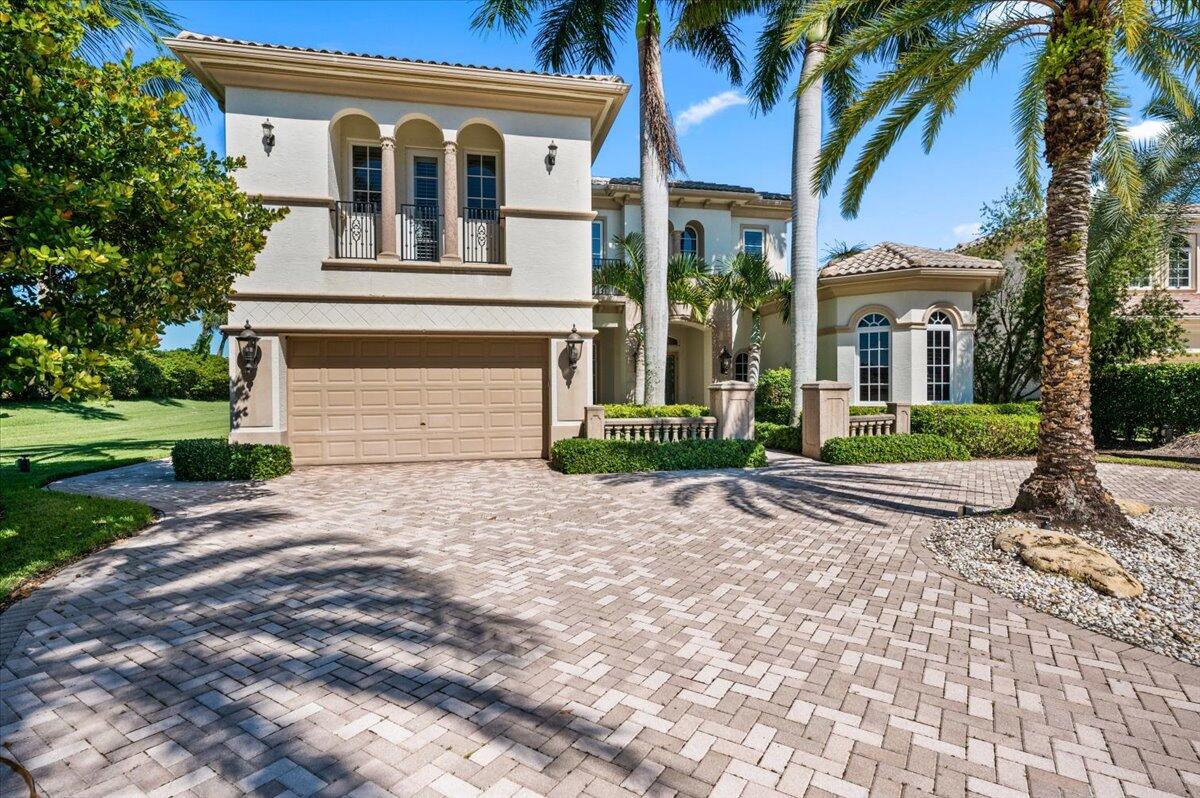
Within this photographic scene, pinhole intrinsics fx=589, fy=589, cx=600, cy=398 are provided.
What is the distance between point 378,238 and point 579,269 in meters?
4.43

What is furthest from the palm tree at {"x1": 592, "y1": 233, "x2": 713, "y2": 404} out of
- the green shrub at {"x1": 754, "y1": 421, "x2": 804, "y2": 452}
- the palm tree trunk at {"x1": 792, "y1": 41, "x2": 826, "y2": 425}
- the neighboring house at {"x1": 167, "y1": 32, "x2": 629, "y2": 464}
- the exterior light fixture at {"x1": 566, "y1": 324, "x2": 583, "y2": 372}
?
the exterior light fixture at {"x1": 566, "y1": 324, "x2": 583, "y2": 372}

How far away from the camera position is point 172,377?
80.5 feet

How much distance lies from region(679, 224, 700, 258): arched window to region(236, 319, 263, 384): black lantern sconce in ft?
47.4

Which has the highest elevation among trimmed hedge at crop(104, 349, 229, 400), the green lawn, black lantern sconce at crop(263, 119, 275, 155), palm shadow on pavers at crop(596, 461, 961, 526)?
black lantern sconce at crop(263, 119, 275, 155)

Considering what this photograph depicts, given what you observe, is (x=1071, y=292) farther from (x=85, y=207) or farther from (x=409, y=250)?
(x=409, y=250)

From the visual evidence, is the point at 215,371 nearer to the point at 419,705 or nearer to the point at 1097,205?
the point at 419,705

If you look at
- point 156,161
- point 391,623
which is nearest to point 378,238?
point 156,161

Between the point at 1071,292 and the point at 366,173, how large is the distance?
42.3 feet

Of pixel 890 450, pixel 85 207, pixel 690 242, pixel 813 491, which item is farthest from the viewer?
pixel 690 242

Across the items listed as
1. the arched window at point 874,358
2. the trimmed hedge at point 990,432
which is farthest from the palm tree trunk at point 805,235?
the trimmed hedge at point 990,432

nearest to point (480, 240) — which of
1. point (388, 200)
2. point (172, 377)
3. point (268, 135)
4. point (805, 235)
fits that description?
point (388, 200)

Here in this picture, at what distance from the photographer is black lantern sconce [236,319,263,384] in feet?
37.7

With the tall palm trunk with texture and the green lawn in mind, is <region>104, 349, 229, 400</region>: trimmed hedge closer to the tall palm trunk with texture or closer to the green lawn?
the green lawn

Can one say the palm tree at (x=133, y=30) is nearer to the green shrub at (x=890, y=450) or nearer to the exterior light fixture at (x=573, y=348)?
the exterior light fixture at (x=573, y=348)
